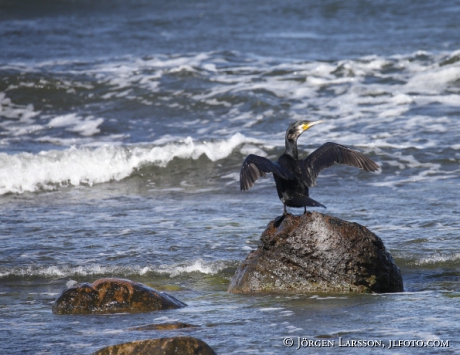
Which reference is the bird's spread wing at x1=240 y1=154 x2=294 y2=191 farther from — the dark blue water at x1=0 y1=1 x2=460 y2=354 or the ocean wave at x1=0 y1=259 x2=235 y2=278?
the ocean wave at x1=0 y1=259 x2=235 y2=278

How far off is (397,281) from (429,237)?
→ 1602 mm

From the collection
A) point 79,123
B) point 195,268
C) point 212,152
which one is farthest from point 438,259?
point 79,123

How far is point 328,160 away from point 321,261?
0.94 meters

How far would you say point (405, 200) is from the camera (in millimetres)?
8422

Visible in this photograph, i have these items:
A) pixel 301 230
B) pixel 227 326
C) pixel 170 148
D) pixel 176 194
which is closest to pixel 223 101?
pixel 170 148

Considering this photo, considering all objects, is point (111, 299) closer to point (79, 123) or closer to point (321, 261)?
point (321, 261)

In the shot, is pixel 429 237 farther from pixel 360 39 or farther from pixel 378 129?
pixel 360 39

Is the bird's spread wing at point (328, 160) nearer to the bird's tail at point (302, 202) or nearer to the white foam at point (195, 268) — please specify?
the bird's tail at point (302, 202)

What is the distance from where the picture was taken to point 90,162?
10766 mm

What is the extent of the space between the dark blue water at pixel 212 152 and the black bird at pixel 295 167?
2.70ft

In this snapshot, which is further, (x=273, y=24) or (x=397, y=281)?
(x=273, y=24)

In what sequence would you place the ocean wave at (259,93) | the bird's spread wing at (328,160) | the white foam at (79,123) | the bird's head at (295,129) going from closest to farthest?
the bird's spread wing at (328,160)
the bird's head at (295,129)
the ocean wave at (259,93)
the white foam at (79,123)

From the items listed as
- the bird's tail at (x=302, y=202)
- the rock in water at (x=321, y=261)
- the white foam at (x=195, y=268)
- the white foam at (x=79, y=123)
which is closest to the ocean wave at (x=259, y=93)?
the white foam at (x=79, y=123)

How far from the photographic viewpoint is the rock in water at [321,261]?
17.6 ft
